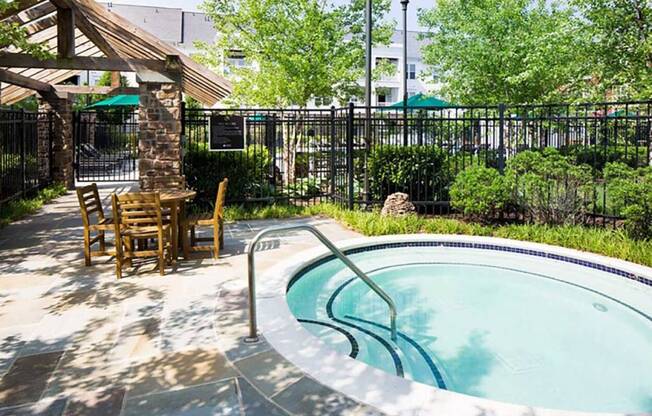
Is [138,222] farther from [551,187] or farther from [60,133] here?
[60,133]

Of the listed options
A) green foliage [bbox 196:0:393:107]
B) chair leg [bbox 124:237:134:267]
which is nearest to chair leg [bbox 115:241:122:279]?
chair leg [bbox 124:237:134:267]

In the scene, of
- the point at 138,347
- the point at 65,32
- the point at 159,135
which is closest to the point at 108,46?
the point at 65,32

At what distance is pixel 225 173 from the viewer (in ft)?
33.5

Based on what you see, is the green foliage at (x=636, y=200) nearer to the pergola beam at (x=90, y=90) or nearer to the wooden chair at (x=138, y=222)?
the wooden chair at (x=138, y=222)

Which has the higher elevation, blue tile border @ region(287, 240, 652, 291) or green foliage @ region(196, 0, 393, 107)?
green foliage @ region(196, 0, 393, 107)

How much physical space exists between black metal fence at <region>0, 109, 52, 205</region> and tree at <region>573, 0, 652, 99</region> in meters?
12.5

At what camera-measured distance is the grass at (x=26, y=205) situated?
9.05 metres

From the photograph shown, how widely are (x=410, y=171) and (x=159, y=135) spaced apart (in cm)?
507

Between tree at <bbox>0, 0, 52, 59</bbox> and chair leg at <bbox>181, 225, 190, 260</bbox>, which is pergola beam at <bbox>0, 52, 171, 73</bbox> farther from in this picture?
chair leg at <bbox>181, 225, 190, 260</bbox>

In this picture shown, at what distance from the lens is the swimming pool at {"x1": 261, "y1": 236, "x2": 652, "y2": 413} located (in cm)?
397

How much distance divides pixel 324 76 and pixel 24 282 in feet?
40.1

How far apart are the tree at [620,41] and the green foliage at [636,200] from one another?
3.39 metres

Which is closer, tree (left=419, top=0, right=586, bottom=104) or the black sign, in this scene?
the black sign

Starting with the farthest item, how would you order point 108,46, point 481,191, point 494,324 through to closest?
1. point 108,46
2. point 481,191
3. point 494,324
